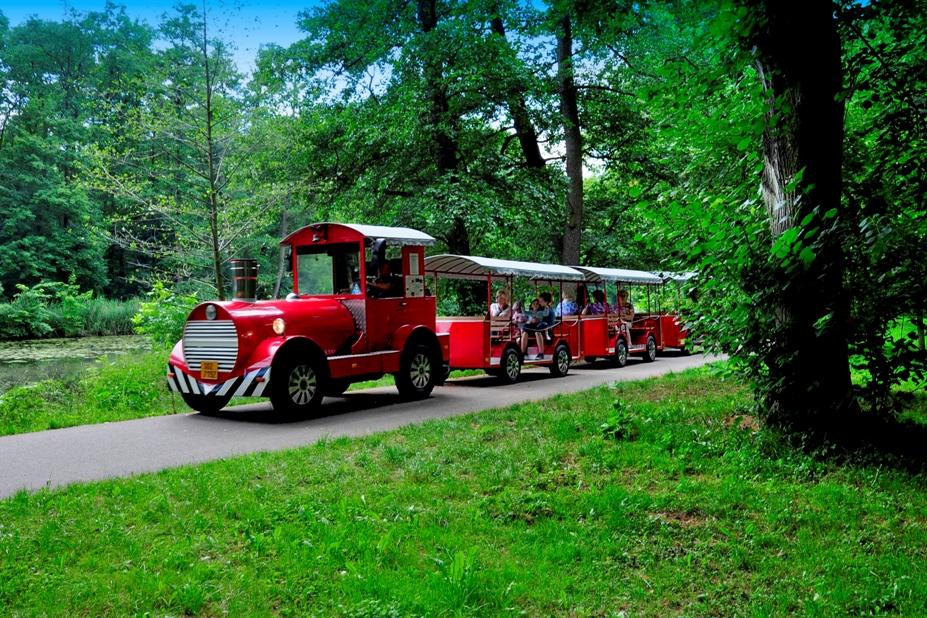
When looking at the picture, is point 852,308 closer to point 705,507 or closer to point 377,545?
point 705,507

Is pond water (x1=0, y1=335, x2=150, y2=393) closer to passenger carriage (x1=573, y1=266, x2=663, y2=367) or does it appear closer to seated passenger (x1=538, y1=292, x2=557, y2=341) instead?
seated passenger (x1=538, y1=292, x2=557, y2=341)

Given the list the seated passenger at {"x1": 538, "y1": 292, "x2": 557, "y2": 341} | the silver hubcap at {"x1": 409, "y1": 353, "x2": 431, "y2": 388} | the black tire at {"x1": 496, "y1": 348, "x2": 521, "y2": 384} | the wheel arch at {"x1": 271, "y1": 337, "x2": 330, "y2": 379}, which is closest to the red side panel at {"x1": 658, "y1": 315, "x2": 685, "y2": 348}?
the seated passenger at {"x1": 538, "y1": 292, "x2": 557, "y2": 341}

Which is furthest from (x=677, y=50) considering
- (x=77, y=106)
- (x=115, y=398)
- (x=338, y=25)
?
(x=77, y=106)

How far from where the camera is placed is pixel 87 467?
24.5 feet

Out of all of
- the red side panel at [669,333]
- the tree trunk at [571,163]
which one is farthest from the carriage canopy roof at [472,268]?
the red side panel at [669,333]

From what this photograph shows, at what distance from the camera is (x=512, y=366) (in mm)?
16109

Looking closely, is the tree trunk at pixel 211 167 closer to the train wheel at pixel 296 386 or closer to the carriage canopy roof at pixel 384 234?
the carriage canopy roof at pixel 384 234

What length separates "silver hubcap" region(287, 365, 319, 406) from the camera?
1077 centimetres

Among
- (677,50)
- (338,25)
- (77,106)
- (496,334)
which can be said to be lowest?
(496,334)

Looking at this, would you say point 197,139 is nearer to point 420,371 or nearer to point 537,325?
point 420,371

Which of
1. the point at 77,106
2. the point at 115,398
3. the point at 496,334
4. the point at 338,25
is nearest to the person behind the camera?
the point at 115,398

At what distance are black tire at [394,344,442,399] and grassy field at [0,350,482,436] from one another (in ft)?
7.26

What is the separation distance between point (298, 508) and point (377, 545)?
1.08 meters

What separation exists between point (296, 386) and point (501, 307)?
6.38 meters
